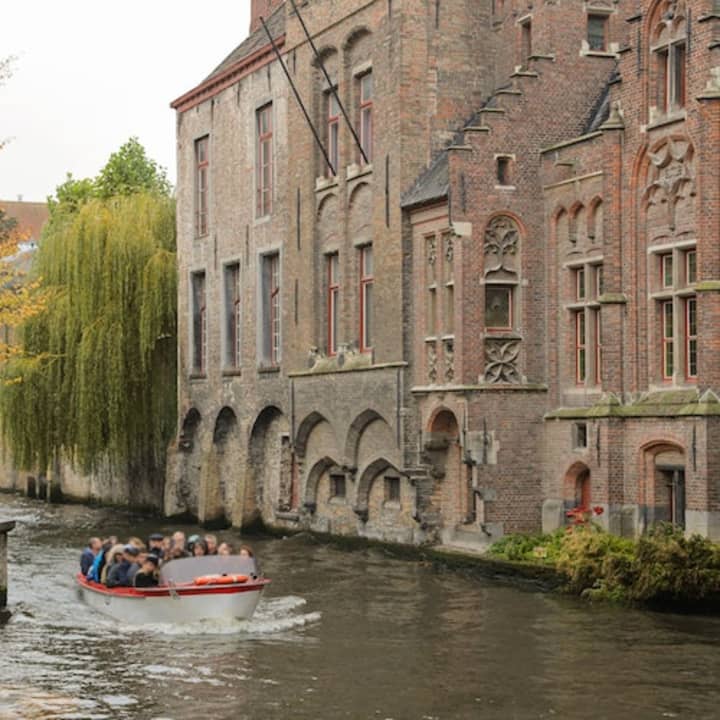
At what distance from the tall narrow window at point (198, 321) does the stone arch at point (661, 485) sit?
16.4 metres

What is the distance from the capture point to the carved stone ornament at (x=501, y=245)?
26.4 metres

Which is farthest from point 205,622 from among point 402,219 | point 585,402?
point 402,219

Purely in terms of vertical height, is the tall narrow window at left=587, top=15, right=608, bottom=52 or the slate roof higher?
the tall narrow window at left=587, top=15, right=608, bottom=52

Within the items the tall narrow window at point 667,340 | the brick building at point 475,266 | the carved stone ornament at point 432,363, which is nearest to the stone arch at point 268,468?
the brick building at point 475,266

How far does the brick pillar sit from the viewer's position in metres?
21.2

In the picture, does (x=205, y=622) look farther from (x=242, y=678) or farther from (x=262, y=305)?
(x=262, y=305)

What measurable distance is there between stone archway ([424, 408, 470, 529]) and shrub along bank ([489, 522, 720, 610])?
3.42 metres

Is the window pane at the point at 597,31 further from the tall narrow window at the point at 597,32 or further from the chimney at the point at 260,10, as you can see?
the chimney at the point at 260,10

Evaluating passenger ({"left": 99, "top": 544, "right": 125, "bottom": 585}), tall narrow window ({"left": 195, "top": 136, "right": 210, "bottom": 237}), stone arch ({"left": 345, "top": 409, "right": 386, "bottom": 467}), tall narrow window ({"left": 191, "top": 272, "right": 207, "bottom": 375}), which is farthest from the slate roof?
tall narrow window ({"left": 191, "top": 272, "right": 207, "bottom": 375})

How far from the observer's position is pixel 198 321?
125 ft

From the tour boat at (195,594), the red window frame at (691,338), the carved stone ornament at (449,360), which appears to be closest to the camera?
the tour boat at (195,594)

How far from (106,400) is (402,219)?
1106 cm

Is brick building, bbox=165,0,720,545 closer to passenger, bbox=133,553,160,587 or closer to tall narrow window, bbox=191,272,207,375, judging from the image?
tall narrow window, bbox=191,272,207,375

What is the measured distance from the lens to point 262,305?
3466cm
